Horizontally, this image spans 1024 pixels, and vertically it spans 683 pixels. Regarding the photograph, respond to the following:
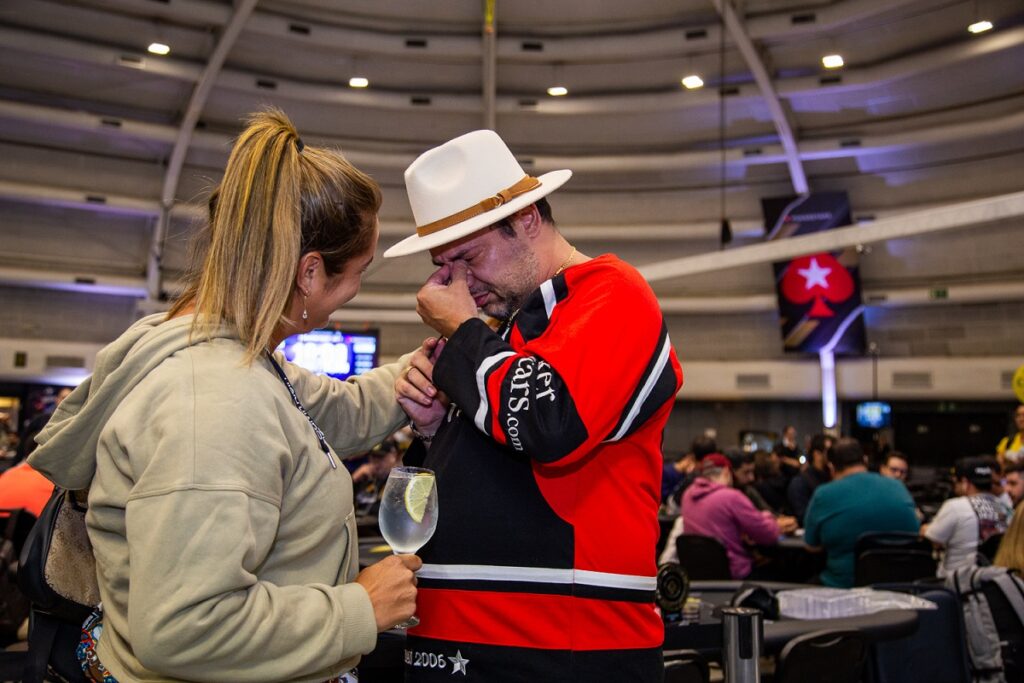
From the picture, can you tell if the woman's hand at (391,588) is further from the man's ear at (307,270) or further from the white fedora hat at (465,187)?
the white fedora hat at (465,187)

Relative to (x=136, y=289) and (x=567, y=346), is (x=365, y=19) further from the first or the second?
(x=567, y=346)

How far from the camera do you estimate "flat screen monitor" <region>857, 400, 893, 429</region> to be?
54.8ft

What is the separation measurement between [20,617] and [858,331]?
15.2 meters

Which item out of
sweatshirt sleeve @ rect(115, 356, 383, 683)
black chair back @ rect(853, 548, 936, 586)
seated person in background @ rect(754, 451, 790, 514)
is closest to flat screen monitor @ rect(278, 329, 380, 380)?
seated person in background @ rect(754, 451, 790, 514)

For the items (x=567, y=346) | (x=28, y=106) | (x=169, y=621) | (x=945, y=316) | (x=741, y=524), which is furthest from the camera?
(x=945, y=316)

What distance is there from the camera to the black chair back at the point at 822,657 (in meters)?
2.70

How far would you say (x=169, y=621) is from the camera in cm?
122

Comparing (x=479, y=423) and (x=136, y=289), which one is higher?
(x=136, y=289)

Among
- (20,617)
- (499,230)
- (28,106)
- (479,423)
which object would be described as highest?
(28,106)

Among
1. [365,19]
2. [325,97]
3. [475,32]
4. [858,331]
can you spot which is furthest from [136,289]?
[858,331]

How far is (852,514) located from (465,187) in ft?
14.6

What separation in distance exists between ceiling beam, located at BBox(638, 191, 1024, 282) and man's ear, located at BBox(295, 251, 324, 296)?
10.3m

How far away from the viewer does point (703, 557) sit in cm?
573

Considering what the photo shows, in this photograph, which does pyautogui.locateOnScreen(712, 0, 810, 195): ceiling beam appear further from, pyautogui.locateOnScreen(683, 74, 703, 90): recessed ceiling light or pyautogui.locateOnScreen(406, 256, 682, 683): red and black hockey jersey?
pyautogui.locateOnScreen(406, 256, 682, 683): red and black hockey jersey
